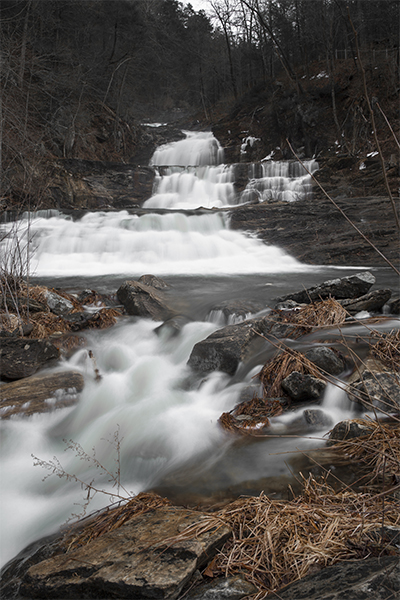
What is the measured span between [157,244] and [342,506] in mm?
8654

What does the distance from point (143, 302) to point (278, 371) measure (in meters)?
2.68

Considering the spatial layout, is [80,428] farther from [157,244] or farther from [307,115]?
[307,115]

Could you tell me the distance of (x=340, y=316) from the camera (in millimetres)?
3936

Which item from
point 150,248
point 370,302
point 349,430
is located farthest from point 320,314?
point 150,248

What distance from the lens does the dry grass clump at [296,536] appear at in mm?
1341

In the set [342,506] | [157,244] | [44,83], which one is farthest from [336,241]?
[44,83]

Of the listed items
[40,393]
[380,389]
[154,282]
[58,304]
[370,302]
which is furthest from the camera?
[154,282]

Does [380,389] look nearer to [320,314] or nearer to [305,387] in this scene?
[305,387]

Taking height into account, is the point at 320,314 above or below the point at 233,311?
above

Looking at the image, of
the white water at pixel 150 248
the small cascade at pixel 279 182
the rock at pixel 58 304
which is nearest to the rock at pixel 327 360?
the rock at pixel 58 304

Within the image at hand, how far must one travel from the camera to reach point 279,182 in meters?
14.1

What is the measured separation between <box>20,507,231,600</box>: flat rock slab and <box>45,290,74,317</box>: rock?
3.77 meters

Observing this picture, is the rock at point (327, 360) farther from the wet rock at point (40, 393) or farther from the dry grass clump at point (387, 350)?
the wet rock at point (40, 393)

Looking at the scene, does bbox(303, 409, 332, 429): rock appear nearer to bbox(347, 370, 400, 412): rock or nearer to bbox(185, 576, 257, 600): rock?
bbox(347, 370, 400, 412): rock
